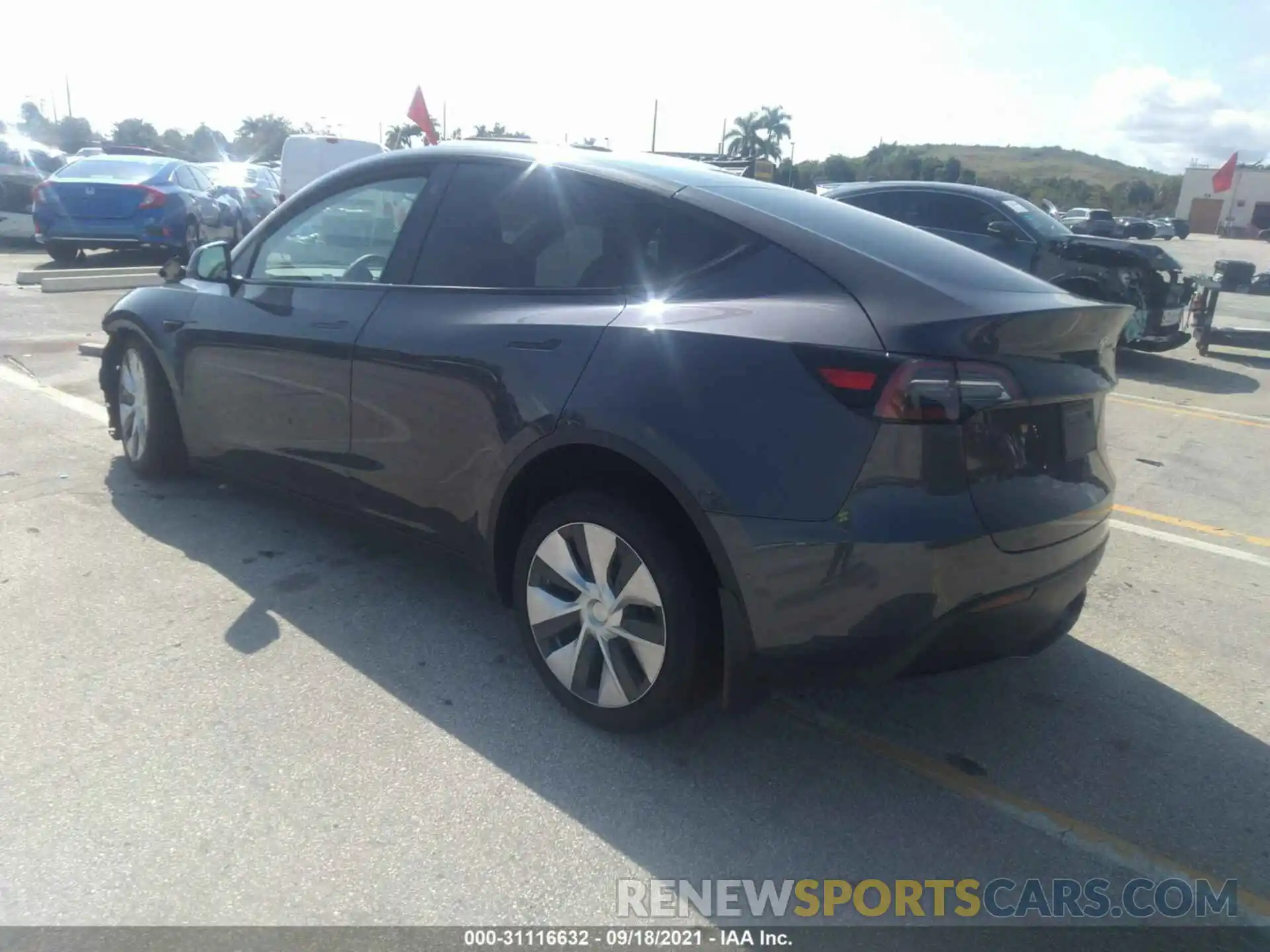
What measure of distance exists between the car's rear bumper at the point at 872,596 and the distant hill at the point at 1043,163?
114 m

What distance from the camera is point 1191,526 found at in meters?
5.54

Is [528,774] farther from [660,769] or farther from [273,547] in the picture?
[273,547]

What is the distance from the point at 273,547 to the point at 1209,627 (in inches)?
156

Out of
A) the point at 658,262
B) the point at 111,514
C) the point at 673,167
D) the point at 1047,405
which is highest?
the point at 673,167

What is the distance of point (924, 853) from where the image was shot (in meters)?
2.71

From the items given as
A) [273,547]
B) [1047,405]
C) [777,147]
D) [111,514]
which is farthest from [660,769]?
[777,147]

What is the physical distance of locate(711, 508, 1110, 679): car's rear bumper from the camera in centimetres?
258

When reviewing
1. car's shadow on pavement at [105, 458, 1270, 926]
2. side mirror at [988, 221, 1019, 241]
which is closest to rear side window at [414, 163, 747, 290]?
car's shadow on pavement at [105, 458, 1270, 926]

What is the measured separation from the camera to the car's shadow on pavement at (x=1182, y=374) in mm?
10172

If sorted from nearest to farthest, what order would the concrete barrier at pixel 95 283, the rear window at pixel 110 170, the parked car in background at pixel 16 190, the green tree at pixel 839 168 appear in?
the concrete barrier at pixel 95 283 → the rear window at pixel 110 170 → the parked car in background at pixel 16 190 → the green tree at pixel 839 168

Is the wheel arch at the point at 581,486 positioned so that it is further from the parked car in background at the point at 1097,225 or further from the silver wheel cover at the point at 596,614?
the parked car in background at the point at 1097,225

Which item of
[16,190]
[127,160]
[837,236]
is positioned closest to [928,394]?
[837,236]

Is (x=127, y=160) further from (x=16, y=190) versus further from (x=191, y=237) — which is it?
(x=16, y=190)

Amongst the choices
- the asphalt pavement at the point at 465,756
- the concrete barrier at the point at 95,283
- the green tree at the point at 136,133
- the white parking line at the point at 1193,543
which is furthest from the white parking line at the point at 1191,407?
the green tree at the point at 136,133
